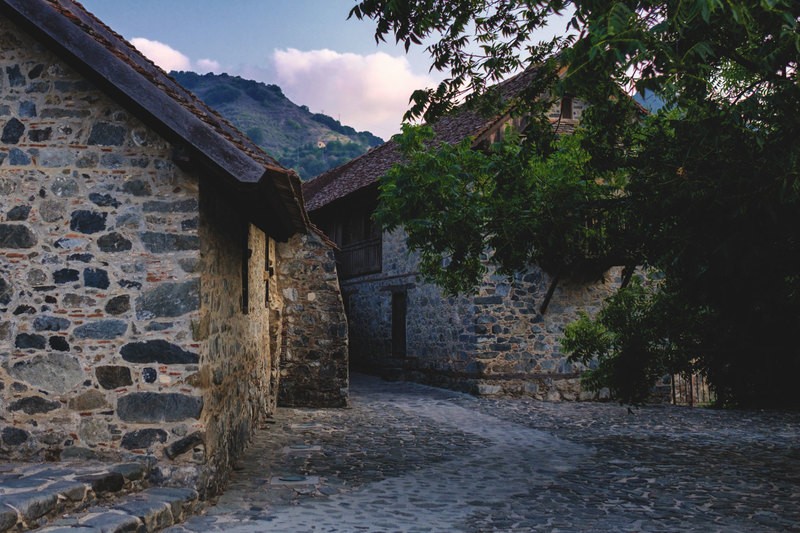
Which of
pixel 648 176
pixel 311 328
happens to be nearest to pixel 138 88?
pixel 648 176

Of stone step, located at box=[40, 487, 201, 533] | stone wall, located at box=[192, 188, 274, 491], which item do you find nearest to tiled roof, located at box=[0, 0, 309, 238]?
stone wall, located at box=[192, 188, 274, 491]

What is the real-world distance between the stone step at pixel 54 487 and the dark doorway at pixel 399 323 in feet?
39.1

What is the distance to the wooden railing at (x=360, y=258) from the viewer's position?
1817 cm

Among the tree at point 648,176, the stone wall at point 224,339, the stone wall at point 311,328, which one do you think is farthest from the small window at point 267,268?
the tree at point 648,176

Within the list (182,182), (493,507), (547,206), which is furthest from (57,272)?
(547,206)

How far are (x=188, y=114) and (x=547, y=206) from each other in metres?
4.18

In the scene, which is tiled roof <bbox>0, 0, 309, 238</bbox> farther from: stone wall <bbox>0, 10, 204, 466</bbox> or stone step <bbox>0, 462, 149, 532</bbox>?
stone step <bbox>0, 462, 149, 532</bbox>

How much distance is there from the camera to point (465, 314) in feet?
47.4

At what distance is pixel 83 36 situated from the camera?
517cm

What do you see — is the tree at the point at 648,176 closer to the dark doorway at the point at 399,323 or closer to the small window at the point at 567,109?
the small window at the point at 567,109

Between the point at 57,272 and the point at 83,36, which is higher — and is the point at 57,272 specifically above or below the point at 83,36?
below

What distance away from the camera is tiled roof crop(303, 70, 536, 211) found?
1478 cm

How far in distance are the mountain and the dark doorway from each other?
4888 centimetres

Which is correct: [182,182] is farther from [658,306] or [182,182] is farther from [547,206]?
[658,306]
